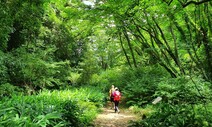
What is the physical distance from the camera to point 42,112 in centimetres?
589

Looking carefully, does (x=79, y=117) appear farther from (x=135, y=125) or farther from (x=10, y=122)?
(x=10, y=122)

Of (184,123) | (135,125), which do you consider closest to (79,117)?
(135,125)

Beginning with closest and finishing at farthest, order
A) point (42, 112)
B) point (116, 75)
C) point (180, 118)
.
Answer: point (42, 112)
point (180, 118)
point (116, 75)

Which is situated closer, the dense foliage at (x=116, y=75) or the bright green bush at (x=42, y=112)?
the bright green bush at (x=42, y=112)

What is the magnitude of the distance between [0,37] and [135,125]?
5.59m

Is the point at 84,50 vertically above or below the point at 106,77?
above

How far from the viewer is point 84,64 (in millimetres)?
18219

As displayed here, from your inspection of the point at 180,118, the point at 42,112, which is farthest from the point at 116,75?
the point at 42,112

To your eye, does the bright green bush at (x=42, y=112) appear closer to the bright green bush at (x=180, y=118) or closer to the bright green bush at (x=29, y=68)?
the bright green bush at (x=180, y=118)


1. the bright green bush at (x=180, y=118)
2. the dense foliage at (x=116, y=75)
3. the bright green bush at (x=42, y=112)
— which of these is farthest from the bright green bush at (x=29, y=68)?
the bright green bush at (x=180, y=118)

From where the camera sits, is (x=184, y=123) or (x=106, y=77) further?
(x=106, y=77)

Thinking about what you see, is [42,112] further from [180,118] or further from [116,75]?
[116,75]

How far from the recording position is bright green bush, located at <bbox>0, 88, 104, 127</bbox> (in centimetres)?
443

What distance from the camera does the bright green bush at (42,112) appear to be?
4.43 metres
